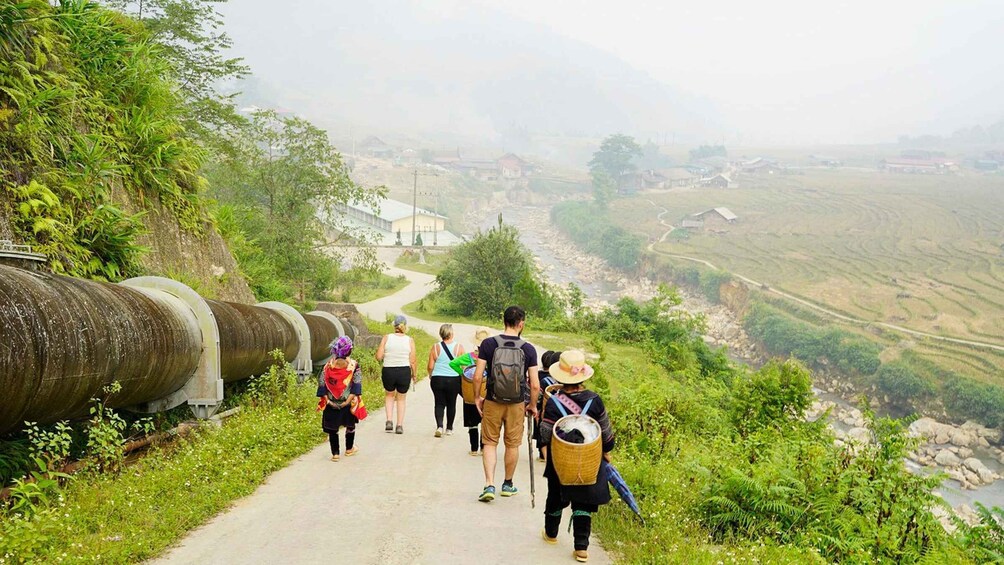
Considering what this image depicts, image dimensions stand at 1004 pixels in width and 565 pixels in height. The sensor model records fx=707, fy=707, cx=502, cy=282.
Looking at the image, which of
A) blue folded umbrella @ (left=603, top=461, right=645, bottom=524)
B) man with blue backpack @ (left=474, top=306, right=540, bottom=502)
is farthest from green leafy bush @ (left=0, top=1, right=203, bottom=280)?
blue folded umbrella @ (left=603, top=461, right=645, bottom=524)

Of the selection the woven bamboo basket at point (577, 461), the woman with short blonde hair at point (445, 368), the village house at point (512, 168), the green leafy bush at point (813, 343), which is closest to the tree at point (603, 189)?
the village house at point (512, 168)

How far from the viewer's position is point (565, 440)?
551cm

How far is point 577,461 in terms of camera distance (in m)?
5.43

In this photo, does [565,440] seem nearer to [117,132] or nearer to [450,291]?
[117,132]

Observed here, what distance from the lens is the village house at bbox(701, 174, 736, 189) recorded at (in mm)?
154375

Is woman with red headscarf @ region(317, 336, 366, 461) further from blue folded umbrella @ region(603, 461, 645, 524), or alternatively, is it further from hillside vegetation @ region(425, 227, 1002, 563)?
blue folded umbrella @ region(603, 461, 645, 524)

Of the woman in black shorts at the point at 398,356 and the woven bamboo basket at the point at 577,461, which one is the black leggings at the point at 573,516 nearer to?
the woven bamboo basket at the point at 577,461

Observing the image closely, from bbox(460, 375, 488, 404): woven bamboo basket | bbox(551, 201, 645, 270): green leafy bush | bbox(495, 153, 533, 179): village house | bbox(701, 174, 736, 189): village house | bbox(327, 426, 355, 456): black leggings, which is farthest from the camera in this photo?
bbox(495, 153, 533, 179): village house

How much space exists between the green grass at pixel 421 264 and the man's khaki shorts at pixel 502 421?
62212 millimetres

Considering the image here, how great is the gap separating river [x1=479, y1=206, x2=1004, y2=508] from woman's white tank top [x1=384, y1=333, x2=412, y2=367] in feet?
70.2

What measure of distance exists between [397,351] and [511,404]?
11.0ft

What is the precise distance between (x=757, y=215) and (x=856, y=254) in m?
30.6

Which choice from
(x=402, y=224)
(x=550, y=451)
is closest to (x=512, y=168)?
(x=402, y=224)

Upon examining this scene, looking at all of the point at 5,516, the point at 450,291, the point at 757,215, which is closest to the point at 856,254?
the point at 757,215
